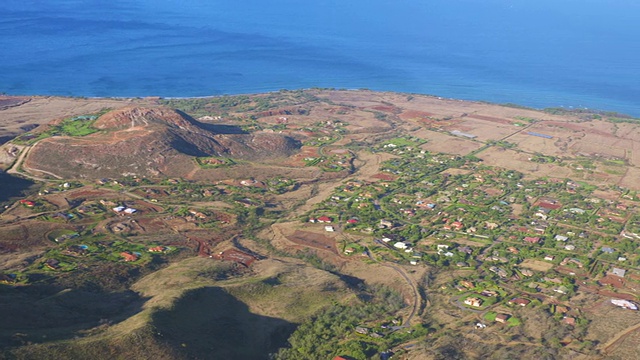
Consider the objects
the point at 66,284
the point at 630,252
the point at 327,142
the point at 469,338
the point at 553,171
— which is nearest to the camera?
the point at 469,338

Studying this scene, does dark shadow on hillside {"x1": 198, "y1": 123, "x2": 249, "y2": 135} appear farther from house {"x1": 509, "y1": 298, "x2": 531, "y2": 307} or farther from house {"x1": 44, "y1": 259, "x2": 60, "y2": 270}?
house {"x1": 509, "y1": 298, "x2": 531, "y2": 307}

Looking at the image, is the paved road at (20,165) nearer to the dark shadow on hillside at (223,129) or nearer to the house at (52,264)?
the house at (52,264)

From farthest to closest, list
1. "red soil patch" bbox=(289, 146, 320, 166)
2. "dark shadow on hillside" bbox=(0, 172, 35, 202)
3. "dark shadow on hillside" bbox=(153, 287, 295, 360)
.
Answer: "red soil patch" bbox=(289, 146, 320, 166), "dark shadow on hillside" bbox=(0, 172, 35, 202), "dark shadow on hillside" bbox=(153, 287, 295, 360)

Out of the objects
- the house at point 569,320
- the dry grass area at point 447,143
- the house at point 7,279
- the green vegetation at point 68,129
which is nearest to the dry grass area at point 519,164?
the dry grass area at point 447,143

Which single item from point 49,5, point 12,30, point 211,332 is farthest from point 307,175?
point 49,5

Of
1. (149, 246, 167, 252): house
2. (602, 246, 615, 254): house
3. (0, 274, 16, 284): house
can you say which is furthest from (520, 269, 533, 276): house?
(0, 274, 16, 284): house

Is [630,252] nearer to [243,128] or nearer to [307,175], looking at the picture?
[307,175]
